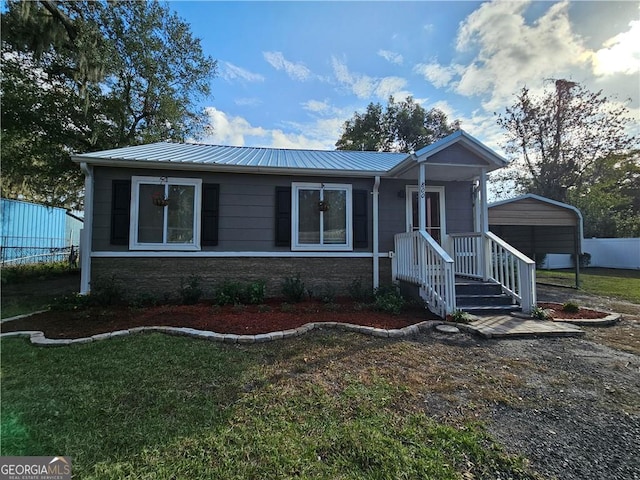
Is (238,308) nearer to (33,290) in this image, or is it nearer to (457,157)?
(457,157)

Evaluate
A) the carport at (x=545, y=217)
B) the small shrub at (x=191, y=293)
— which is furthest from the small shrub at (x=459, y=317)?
the small shrub at (x=191, y=293)

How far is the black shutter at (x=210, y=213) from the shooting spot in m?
6.77

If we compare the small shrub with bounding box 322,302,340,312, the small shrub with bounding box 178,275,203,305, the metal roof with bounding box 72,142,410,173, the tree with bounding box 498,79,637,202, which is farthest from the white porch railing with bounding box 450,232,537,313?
the tree with bounding box 498,79,637,202

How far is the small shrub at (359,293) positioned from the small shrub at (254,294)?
6.59ft

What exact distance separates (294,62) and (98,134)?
7829mm

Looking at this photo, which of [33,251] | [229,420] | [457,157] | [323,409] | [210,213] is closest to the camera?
[229,420]

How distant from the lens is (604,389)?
117 inches

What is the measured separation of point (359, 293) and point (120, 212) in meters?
5.42

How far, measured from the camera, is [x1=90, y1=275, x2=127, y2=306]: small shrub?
5996 mm

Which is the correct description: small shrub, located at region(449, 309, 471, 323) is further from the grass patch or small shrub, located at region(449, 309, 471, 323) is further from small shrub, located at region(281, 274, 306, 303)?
the grass patch

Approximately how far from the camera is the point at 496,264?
6281 millimetres

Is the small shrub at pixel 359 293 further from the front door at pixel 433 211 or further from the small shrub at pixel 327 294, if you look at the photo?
the front door at pixel 433 211

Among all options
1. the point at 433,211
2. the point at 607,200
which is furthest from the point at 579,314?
the point at 607,200

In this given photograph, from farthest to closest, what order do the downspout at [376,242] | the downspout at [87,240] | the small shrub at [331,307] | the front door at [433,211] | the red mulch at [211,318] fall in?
the front door at [433,211] < the downspout at [376,242] < the downspout at [87,240] < the small shrub at [331,307] < the red mulch at [211,318]
